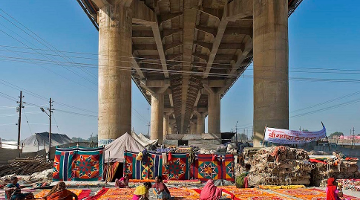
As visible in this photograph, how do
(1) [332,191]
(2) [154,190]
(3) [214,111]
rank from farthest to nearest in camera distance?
(3) [214,111], (2) [154,190], (1) [332,191]

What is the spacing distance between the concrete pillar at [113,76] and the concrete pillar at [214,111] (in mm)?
35961

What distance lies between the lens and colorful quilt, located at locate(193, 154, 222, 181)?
51.5 feet

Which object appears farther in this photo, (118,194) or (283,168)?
→ (283,168)

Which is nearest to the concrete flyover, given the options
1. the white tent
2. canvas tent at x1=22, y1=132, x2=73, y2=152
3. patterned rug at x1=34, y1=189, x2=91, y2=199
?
the white tent

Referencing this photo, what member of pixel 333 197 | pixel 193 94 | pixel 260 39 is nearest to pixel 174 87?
pixel 193 94

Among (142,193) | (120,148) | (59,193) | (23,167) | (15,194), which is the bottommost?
(23,167)

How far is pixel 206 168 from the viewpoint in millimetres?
15773

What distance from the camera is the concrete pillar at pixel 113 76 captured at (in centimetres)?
2322

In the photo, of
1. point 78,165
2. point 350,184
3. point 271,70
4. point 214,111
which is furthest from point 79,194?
A: point 214,111

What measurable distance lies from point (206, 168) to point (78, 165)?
601cm

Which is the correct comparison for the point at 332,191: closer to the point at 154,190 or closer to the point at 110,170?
the point at 154,190

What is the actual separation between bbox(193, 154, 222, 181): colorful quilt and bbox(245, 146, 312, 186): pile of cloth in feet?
5.54

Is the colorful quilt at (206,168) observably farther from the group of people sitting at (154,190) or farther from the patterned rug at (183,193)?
the group of people sitting at (154,190)

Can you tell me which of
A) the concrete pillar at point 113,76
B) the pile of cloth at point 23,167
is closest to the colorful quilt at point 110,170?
the concrete pillar at point 113,76
